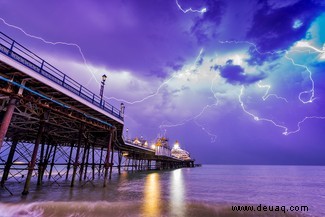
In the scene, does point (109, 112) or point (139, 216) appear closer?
point (139, 216)

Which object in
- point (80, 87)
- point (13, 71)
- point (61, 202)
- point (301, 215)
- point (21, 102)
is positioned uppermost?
point (80, 87)

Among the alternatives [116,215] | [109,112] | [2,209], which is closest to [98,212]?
[116,215]

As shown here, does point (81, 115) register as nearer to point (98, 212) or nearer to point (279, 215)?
point (98, 212)

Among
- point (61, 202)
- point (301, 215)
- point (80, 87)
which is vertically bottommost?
point (301, 215)

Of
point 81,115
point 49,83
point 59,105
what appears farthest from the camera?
point 81,115

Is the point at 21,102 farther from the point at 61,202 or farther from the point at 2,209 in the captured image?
the point at 61,202

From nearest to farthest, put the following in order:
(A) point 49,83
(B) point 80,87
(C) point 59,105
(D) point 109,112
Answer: (A) point 49,83 < (C) point 59,105 < (B) point 80,87 < (D) point 109,112

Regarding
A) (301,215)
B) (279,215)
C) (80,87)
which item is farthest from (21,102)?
(301,215)

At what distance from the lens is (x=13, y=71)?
40.2ft

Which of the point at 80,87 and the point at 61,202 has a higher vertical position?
the point at 80,87

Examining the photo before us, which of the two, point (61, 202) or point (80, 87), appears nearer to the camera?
point (61, 202)

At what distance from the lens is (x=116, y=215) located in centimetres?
1346

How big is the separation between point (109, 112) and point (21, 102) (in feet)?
35.8

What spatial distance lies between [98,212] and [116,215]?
146cm
